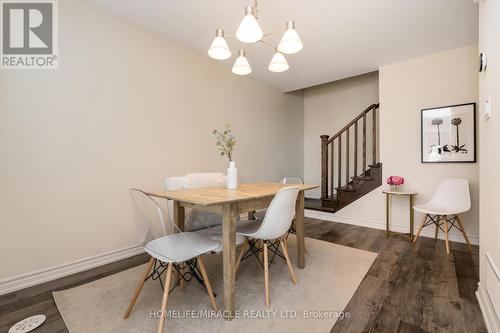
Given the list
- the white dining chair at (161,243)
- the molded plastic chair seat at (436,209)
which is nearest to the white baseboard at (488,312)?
the molded plastic chair seat at (436,209)

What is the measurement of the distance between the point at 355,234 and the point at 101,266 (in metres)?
3.20

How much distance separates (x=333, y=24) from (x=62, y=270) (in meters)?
3.64

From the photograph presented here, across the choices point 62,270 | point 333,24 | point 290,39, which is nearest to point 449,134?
point 333,24

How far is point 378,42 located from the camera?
2.86 m

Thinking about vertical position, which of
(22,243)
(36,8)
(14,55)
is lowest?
(22,243)

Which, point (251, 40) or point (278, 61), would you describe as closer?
point (251, 40)

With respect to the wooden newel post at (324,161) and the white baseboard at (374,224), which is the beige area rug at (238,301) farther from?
the wooden newel post at (324,161)

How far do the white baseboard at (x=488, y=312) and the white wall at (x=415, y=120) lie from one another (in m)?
1.75

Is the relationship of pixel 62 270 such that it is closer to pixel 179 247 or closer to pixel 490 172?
pixel 179 247

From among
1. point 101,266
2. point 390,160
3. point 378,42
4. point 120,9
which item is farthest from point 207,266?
point 378,42

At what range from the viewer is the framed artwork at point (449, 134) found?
2.93 meters

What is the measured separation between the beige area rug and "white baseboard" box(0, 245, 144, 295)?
34cm

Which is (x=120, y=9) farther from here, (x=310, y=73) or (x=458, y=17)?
(x=458, y=17)

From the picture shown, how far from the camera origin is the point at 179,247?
5.07 ft
